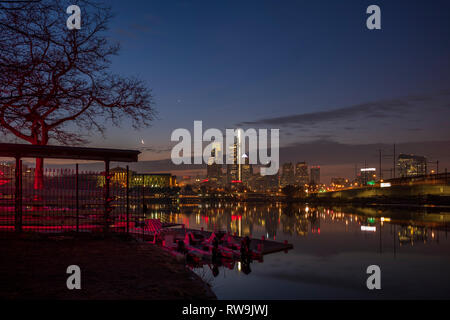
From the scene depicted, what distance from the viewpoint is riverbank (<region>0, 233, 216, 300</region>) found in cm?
932

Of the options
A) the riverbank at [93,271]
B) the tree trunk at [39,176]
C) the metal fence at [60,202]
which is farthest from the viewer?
the tree trunk at [39,176]

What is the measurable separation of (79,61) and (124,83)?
194 inches

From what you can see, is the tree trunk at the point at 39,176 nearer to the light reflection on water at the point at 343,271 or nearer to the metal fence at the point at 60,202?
the metal fence at the point at 60,202

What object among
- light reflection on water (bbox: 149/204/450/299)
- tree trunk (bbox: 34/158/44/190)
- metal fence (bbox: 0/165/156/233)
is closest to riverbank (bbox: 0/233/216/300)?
metal fence (bbox: 0/165/156/233)

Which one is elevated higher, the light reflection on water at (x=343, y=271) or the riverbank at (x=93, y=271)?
the riverbank at (x=93, y=271)

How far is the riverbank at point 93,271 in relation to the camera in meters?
9.32

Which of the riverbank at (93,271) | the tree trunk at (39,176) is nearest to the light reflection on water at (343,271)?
the riverbank at (93,271)

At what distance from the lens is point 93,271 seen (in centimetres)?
1164

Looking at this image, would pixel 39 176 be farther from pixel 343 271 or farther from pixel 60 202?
pixel 343 271

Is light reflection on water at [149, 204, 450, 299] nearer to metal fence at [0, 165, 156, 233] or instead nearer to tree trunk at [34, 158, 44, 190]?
metal fence at [0, 165, 156, 233]

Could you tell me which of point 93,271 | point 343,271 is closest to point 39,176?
point 93,271

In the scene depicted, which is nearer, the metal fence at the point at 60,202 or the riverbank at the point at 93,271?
the riverbank at the point at 93,271

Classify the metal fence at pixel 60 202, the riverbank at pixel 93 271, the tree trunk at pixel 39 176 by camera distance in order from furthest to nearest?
the tree trunk at pixel 39 176 < the metal fence at pixel 60 202 < the riverbank at pixel 93 271
